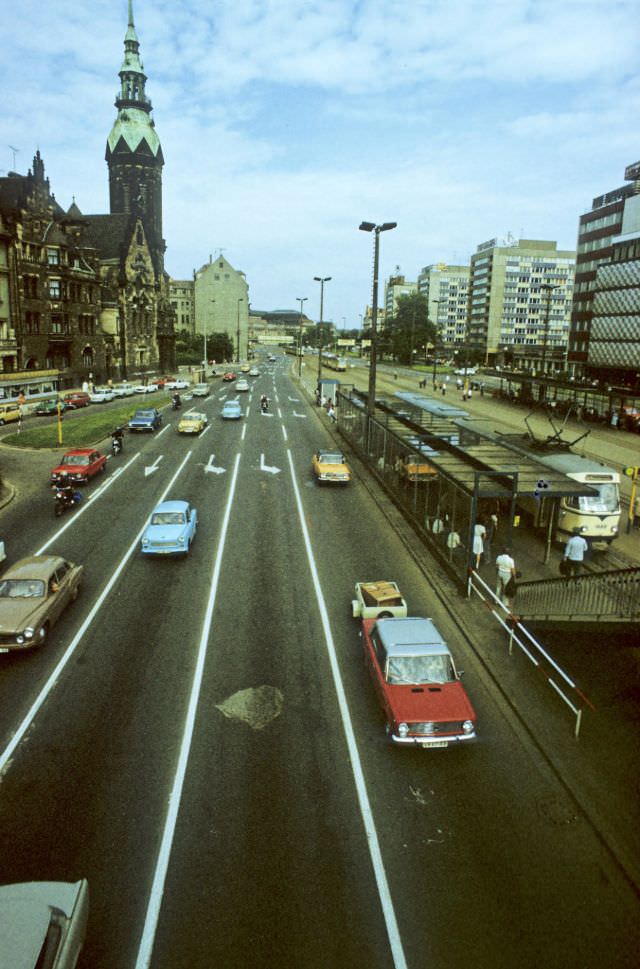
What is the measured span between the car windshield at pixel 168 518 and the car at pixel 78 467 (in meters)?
9.62

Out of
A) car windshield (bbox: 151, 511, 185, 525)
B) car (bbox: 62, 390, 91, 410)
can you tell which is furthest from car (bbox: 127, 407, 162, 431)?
car windshield (bbox: 151, 511, 185, 525)

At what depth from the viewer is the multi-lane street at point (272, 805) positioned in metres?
7.62

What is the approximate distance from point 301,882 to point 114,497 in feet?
74.1

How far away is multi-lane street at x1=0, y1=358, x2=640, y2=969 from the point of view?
25.0 feet

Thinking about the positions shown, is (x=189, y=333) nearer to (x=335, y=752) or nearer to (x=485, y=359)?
(x=485, y=359)

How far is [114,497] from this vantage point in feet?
93.2

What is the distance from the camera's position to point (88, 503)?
27.4 metres

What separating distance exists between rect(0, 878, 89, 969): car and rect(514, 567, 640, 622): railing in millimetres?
12138

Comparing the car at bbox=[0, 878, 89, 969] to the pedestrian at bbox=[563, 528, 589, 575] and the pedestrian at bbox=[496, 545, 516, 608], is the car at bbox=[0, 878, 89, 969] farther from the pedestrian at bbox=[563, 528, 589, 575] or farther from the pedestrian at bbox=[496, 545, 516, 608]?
the pedestrian at bbox=[563, 528, 589, 575]

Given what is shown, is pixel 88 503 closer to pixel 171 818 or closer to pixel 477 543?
pixel 477 543

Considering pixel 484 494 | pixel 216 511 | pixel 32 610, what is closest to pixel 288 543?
pixel 216 511

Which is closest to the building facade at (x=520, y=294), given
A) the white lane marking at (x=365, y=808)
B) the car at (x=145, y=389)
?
the car at (x=145, y=389)

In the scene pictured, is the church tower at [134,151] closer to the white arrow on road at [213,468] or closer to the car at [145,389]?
the car at [145,389]

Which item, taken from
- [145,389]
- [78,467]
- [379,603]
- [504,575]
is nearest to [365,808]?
[379,603]
